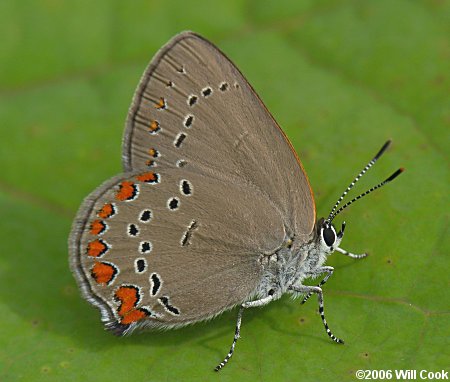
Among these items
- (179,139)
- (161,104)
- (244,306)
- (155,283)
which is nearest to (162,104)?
(161,104)

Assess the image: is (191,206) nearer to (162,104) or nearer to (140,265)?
(140,265)

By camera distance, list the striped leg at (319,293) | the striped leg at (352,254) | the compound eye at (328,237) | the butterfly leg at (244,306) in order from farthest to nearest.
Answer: the striped leg at (352,254)
the compound eye at (328,237)
the butterfly leg at (244,306)
the striped leg at (319,293)

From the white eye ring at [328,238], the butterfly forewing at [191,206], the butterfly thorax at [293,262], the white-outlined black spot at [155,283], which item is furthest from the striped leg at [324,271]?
the white-outlined black spot at [155,283]

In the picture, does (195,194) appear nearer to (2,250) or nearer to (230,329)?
(230,329)

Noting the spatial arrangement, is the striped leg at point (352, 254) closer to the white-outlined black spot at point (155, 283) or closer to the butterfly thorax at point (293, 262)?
the butterfly thorax at point (293, 262)

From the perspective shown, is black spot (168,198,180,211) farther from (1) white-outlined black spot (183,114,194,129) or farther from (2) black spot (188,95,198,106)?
(2) black spot (188,95,198,106)

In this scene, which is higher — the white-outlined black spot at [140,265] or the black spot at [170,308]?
the white-outlined black spot at [140,265]

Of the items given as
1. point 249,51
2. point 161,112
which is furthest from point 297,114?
point 161,112

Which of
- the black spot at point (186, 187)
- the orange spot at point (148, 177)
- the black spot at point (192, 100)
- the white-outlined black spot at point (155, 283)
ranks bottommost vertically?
the white-outlined black spot at point (155, 283)
